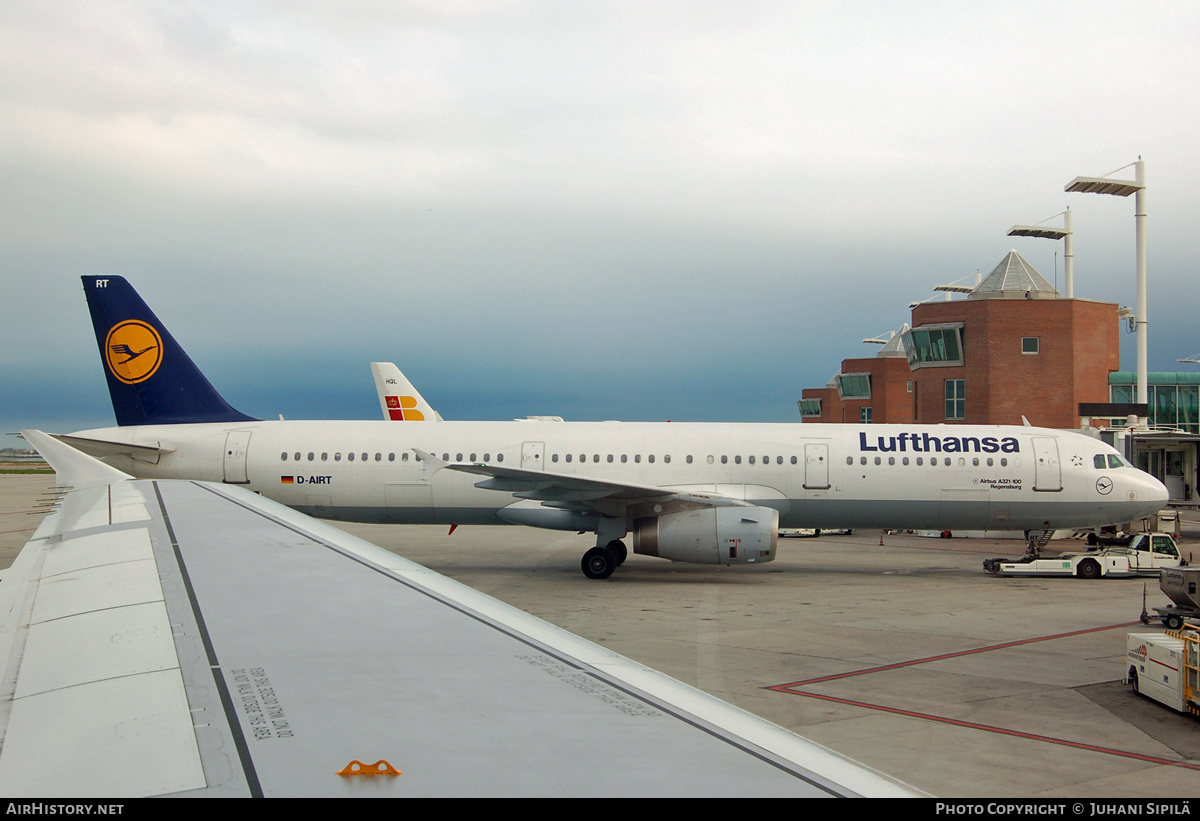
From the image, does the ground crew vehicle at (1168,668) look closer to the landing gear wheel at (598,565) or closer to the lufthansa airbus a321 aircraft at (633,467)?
the lufthansa airbus a321 aircraft at (633,467)

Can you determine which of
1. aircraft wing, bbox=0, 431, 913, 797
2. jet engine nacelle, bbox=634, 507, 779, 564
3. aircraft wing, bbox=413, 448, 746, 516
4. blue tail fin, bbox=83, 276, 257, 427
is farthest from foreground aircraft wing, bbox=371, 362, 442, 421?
aircraft wing, bbox=0, 431, 913, 797

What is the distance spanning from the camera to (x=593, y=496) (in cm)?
1705

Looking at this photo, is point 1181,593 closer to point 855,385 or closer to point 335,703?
point 335,703

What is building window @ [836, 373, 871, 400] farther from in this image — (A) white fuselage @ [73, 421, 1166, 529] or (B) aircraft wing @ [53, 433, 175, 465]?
(B) aircraft wing @ [53, 433, 175, 465]

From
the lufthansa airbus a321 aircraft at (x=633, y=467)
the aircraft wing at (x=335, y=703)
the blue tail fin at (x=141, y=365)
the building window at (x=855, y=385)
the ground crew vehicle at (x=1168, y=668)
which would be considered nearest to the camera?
the aircraft wing at (x=335, y=703)

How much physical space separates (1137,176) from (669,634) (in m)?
29.9

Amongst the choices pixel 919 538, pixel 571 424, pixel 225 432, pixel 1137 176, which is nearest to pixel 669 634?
pixel 571 424

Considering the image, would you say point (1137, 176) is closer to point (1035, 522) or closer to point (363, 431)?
point (1035, 522)

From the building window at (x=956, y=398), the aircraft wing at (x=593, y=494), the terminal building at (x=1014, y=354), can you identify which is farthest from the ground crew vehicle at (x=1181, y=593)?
the building window at (x=956, y=398)

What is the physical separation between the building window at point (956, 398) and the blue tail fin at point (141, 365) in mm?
28495

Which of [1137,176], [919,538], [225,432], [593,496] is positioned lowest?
[919,538]

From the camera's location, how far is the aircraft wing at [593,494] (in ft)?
53.5

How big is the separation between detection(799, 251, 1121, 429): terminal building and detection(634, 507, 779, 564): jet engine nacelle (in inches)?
848

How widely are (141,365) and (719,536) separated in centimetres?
1399
